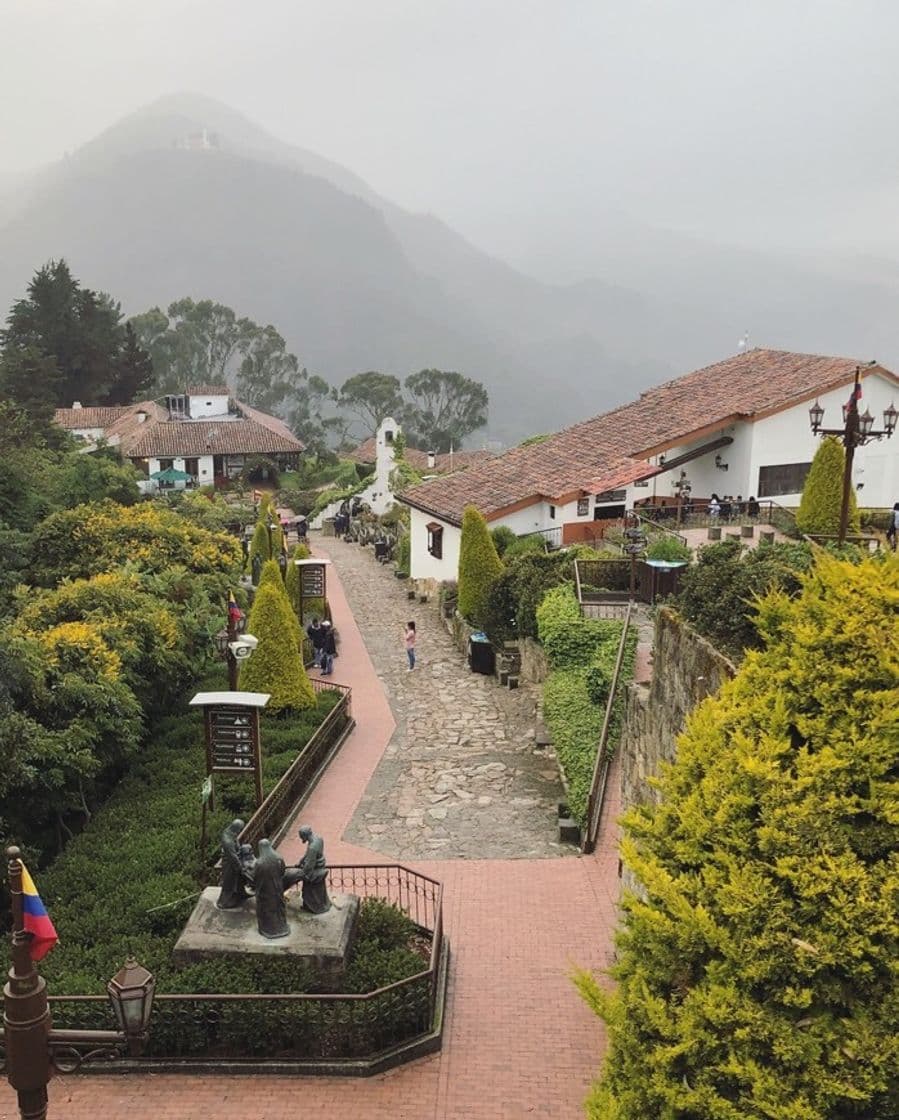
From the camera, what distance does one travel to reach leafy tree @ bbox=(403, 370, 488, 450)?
344 feet

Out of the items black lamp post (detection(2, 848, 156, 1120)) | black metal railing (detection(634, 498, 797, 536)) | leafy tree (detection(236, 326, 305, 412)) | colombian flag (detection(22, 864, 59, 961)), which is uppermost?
leafy tree (detection(236, 326, 305, 412))

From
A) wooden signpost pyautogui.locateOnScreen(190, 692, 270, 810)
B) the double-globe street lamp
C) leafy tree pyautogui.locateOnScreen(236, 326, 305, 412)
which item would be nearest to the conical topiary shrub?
the double-globe street lamp

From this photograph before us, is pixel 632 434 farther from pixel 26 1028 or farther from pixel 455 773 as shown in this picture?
pixel 26 1028

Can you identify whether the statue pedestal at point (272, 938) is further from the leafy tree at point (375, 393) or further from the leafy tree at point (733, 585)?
the leafy tree at point (375, 393)

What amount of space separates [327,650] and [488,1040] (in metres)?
13.9

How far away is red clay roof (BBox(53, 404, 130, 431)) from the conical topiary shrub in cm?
4401

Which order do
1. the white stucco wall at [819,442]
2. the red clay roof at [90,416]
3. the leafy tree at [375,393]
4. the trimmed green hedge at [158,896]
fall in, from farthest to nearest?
the leafy tree at [375,393]
the red clay roof at [90,416]
the white stucco wall at [819,442]
the trimmed green hedge at [158,896]

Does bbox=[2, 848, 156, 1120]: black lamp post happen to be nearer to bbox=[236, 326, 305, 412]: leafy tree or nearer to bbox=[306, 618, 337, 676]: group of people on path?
A: bbox=[306, 618, 337, 676]: group of people on path

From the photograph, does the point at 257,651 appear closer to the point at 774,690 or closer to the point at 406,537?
the point at 774,690

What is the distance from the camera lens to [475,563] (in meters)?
23.7

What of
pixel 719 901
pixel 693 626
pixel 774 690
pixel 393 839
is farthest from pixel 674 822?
pixel 393 839

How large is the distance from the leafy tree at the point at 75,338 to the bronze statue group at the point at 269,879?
53648 millimetres

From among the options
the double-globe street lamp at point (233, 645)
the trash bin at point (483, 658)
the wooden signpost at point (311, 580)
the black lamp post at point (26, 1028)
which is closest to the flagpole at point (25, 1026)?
the black lamp post at point (26, 1028)

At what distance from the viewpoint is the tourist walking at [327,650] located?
820 inches
